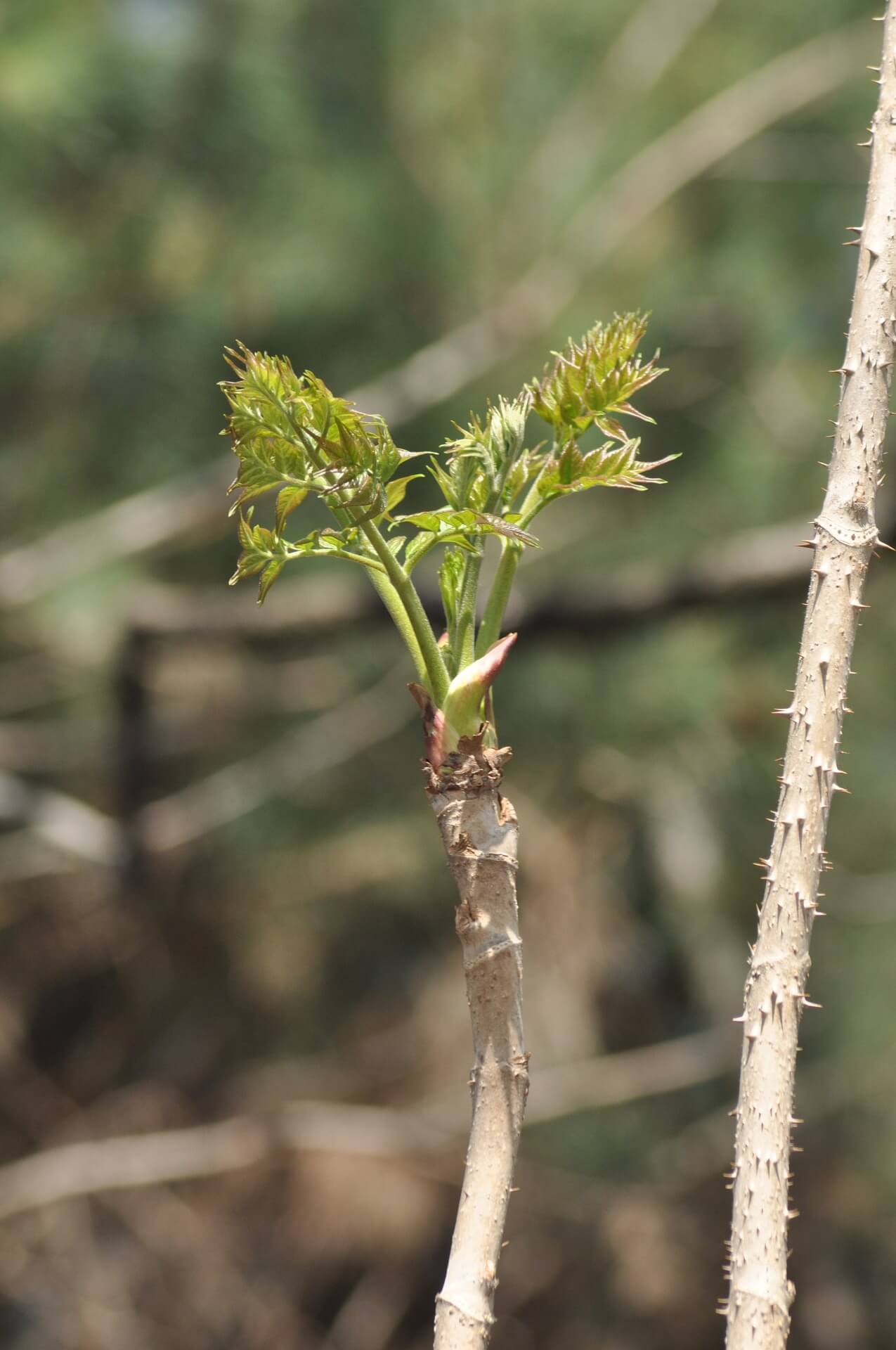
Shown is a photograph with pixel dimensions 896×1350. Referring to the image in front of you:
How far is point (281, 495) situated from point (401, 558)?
27 millimetres

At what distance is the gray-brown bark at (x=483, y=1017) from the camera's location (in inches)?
7.5

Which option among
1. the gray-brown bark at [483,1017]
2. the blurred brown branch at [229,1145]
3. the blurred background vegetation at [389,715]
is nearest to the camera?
the gray-brown bark at [483,1017]

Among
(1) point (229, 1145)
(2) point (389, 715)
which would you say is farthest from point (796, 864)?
(1) point (229, 1145)

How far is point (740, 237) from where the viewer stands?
6.57 feet

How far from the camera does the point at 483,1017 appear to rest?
206mm

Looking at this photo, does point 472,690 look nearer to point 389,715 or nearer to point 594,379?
point 594,379

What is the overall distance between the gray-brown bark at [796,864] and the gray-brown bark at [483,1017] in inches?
1.7

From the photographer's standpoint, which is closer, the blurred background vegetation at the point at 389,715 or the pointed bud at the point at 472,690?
the pointed bud at the point at 472,690

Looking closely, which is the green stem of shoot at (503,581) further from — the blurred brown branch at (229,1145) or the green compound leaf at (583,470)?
the blurred brown branch at (229,1145)

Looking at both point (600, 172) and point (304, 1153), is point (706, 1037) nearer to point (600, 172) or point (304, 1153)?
point (304, 1153)

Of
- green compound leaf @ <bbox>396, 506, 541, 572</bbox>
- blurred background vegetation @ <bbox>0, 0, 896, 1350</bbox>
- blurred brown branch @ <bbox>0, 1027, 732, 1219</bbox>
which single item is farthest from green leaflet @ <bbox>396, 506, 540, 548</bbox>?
blurred brown branch @ <bbox>0, 1027, 732, 1219</bbox>

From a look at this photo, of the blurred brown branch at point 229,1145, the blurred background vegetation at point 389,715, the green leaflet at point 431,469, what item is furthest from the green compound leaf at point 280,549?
the blurred brown branch at point 229,1145

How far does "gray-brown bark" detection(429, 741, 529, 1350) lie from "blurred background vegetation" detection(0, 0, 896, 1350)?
118cm

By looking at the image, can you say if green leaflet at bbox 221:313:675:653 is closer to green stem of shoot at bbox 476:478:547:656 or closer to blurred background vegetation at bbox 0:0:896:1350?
green stem of shoot at bbox 476:478:547:656
